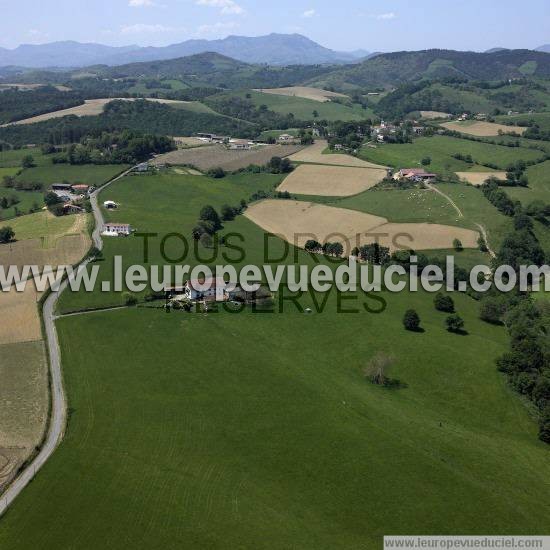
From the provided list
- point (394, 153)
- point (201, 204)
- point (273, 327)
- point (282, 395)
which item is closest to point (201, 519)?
point (282, 395)

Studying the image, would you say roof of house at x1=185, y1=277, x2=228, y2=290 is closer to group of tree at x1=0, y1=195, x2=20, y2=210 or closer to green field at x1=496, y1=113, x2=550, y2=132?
group of tree at x1=0, y1=195, x2=20, y2=210

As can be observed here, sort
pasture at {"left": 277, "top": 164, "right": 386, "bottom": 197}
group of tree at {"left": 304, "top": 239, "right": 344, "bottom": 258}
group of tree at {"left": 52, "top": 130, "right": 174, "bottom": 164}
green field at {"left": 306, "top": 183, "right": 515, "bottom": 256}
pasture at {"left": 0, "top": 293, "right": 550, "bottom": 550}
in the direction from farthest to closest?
group of tree at {"left": 52, "top": 130, "right": 174, "bottom": 164}, pasture at {"left": 277, "top": 164, "right": 386, "bottom": 197}, green field at {"left": 306, "top": 183, "right": 515, "bottom": 256}, group of tree at {"left": 304, "top": 239, "right": 344, "bottom": 258}, pasture at {"left": 0, "top": 293, "right": 550, "bottom": 550}

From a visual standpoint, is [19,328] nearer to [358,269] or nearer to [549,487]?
[358,269]

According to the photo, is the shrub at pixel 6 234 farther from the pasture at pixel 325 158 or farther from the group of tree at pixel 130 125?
the pasture at pixel 325 158

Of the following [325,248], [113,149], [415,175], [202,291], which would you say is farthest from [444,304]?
[113,149]

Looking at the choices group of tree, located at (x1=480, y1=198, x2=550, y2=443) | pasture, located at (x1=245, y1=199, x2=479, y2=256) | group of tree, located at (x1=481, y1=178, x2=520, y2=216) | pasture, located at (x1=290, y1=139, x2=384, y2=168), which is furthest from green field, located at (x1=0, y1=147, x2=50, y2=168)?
group of tree, located at (x1=480, y1=198, x2=550, y2=443)
